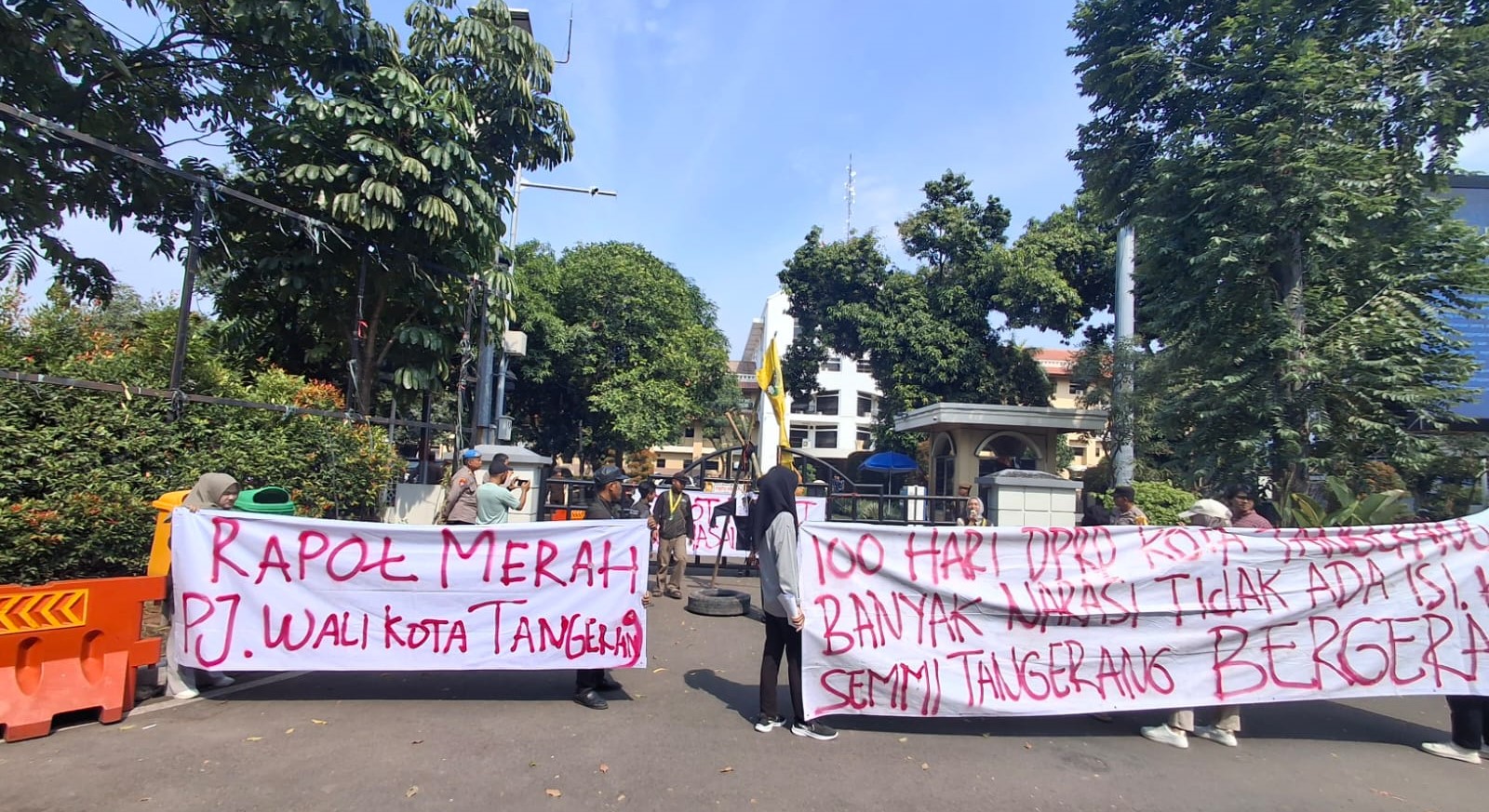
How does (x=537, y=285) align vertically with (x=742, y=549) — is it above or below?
above

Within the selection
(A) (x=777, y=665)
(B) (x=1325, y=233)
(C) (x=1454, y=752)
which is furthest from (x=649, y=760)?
(B) (x=1325, y=233)

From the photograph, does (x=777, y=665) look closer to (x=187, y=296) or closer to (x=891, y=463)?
(x=187, y=296)

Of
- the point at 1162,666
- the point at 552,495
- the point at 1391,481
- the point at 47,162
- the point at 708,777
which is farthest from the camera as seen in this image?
the point at 1391,481

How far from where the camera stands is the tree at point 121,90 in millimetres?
7996

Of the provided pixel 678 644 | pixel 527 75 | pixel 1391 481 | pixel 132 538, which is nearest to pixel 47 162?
pixel 132 538

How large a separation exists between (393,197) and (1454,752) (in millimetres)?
10148

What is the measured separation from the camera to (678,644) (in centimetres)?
712

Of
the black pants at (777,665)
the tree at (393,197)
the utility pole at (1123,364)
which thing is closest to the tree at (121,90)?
the tree at (393,197)

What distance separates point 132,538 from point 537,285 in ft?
70.5

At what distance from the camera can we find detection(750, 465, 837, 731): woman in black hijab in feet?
15.9

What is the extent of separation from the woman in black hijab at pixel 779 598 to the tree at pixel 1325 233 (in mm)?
9881

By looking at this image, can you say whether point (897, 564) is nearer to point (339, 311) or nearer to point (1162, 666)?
point (1162, 666)

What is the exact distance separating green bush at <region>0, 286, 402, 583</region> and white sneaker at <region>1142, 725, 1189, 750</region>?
7923 millimetres

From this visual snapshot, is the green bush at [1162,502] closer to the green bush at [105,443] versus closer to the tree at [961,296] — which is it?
the tree at [961,296]
